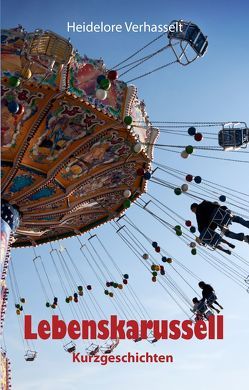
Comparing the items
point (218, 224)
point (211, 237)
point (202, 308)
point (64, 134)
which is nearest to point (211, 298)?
point (202, 308)

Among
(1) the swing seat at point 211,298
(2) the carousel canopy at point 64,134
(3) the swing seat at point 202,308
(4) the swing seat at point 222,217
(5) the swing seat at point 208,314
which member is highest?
(2) the carousel canopy at point 64,134

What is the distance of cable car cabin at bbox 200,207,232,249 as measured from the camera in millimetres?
13070

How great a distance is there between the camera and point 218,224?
13.1 metres

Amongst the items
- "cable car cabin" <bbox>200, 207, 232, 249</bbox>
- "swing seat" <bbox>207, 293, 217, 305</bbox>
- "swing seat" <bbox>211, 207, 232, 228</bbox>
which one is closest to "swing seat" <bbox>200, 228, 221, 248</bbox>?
"cable car cabin" <bbox>200, 207, 232, 249</bbox>

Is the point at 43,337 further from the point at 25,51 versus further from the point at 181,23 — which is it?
the point at 181,23

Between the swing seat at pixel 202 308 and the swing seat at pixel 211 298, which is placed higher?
the swing seat at pixel 211 298

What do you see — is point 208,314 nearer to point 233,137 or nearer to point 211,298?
point 211,298

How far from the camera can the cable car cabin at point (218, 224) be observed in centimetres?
1307

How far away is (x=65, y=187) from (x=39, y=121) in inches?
101

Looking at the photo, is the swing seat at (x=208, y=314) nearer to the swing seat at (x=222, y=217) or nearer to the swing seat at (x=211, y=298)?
the swing seat at (x=211, y=298)

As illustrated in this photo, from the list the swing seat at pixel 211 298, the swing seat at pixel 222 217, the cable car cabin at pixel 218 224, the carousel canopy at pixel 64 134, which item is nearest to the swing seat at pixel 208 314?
the swing seat at pixel 211 298

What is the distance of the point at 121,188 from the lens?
49.4 ft

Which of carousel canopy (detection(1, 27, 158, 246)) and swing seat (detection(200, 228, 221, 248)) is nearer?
carousel canopy (detection(1, 27, 158, 246))

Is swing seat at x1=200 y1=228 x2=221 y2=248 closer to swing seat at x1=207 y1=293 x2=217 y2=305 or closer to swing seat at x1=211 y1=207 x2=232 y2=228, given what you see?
swing seat at x1=211 y1=207 x2=232 y2=228
